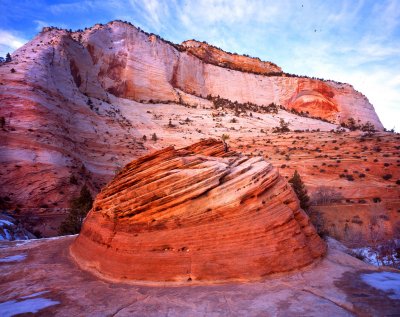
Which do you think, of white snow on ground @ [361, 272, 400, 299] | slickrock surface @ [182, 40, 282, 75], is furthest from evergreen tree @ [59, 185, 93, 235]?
slickrock surface @ [182, 40, 282, 75]

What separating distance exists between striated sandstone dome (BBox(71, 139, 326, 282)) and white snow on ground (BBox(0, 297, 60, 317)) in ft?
4.94

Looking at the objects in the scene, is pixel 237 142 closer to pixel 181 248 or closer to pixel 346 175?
pixel 346 175

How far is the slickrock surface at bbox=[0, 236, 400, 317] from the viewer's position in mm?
4332

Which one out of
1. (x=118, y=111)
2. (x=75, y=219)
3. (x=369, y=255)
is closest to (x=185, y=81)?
(x=118, y=111)

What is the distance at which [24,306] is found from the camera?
463cm

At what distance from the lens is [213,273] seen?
223 inches

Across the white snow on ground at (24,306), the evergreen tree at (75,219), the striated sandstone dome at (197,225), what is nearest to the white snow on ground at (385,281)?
the striated sandstone dome at (197,225)

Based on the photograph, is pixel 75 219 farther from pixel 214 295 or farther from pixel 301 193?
pixel 301 193

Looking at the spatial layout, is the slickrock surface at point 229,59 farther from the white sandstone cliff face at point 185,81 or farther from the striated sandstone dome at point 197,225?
the striated sandstone dome at point 197,225

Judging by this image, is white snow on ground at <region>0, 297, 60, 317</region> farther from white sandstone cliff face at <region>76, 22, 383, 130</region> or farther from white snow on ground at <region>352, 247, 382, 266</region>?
white sandstone cliff face at <region>76, 22, 383, 130</region>

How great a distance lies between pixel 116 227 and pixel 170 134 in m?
21.3

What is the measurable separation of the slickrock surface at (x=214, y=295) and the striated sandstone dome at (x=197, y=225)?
348 mm

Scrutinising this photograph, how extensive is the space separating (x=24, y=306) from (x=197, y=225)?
133 inches

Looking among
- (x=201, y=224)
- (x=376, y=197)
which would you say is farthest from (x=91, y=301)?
(x=376, y=197)
